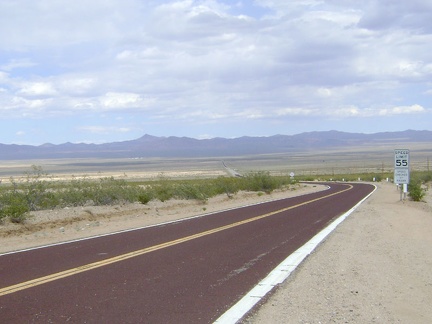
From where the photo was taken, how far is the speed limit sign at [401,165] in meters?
32.6

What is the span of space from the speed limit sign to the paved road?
1596 cm

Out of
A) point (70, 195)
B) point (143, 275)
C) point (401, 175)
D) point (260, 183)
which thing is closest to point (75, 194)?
point (70, 195)

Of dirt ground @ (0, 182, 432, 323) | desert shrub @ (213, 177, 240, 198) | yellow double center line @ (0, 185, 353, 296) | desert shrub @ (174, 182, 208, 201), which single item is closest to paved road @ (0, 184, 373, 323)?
yellow double center line @ (0, 185, 353, 296)

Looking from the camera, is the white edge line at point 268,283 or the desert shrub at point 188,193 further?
the desert shrub at point 188,193

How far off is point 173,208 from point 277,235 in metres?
12.7

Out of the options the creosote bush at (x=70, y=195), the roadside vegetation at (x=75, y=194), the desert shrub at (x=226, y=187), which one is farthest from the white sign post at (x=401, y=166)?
the desert shrub at (x=226, y=187)

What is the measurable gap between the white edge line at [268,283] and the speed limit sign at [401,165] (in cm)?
1754

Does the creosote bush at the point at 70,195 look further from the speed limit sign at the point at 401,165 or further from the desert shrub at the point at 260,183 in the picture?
the speed limit sign at the point at 401,165

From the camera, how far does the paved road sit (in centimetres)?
819

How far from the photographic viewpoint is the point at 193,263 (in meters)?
12.3

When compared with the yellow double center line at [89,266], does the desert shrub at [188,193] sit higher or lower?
lower

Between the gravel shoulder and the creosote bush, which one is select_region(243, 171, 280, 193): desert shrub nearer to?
the creosote bush

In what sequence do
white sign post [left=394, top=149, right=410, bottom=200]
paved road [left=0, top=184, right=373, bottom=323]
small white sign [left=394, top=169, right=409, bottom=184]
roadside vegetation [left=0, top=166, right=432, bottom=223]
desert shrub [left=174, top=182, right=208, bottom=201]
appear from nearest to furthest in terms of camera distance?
1. paved road [left=0, top=184, right=373, bottom=323]
2. roadside vegetation [left=0, top=166, right=432, bottom=223]
3. white sign post [left=394, top=149, right=410, bottom=200]
4. small white sign [left=394, top=169, right=409, bottom=184]
5. desert shrub [left=174, top=182, right=208, bottom=201]

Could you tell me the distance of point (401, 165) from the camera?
32.7m
